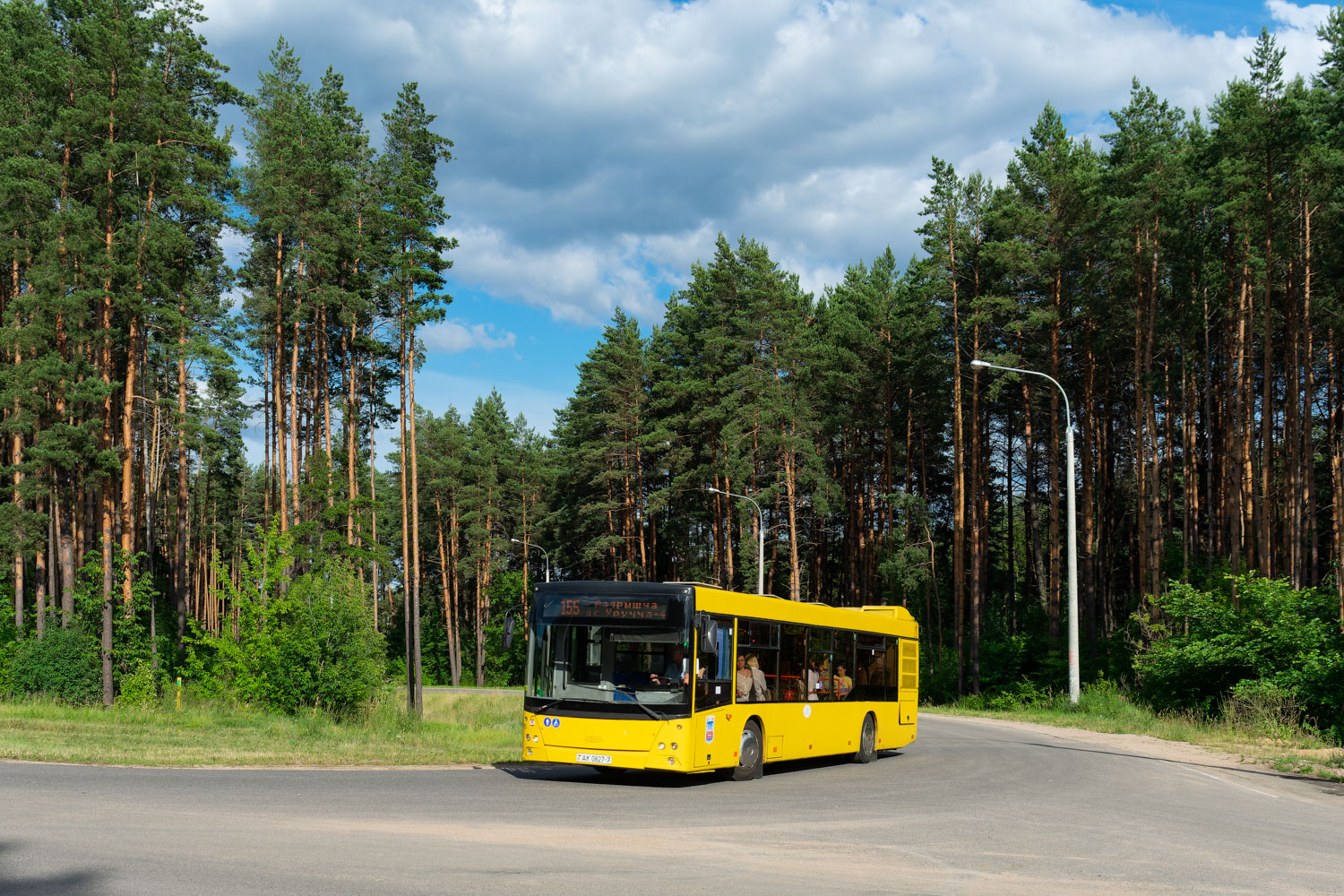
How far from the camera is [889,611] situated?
20359 millimetres

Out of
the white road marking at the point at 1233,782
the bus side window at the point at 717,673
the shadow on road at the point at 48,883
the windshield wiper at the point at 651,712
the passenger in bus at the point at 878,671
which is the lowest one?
the white road marking at the point at 1233,782

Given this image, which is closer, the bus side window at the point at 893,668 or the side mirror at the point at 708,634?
the side mirror at the point at 708,634

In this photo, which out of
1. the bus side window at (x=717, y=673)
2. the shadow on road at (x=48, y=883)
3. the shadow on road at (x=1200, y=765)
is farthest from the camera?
the shadow on road at (x=1200, y=765)

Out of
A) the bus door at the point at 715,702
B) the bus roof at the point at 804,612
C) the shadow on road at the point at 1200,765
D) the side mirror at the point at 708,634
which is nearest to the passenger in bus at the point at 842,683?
the bus roof at the point at 804,612

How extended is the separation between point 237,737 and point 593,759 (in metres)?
9.23

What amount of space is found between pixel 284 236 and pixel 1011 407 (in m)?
31.9

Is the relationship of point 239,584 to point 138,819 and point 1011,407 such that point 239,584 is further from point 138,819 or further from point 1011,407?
point 1011,407

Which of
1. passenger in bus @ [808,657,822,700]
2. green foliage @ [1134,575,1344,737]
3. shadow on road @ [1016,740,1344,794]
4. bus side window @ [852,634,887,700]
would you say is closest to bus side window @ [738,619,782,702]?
passenger in bus @ [808,657,822,700]

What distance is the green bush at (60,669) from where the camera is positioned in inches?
1155

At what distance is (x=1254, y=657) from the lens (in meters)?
23.2

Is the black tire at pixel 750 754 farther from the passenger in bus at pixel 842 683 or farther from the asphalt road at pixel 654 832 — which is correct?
the passenger in bus at pixel 842 683

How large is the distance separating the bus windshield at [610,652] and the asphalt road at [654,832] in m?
1.22

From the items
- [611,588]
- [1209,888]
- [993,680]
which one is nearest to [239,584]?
[611,588]

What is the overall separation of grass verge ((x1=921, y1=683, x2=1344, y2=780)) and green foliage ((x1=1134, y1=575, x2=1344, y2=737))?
1.21 feet
